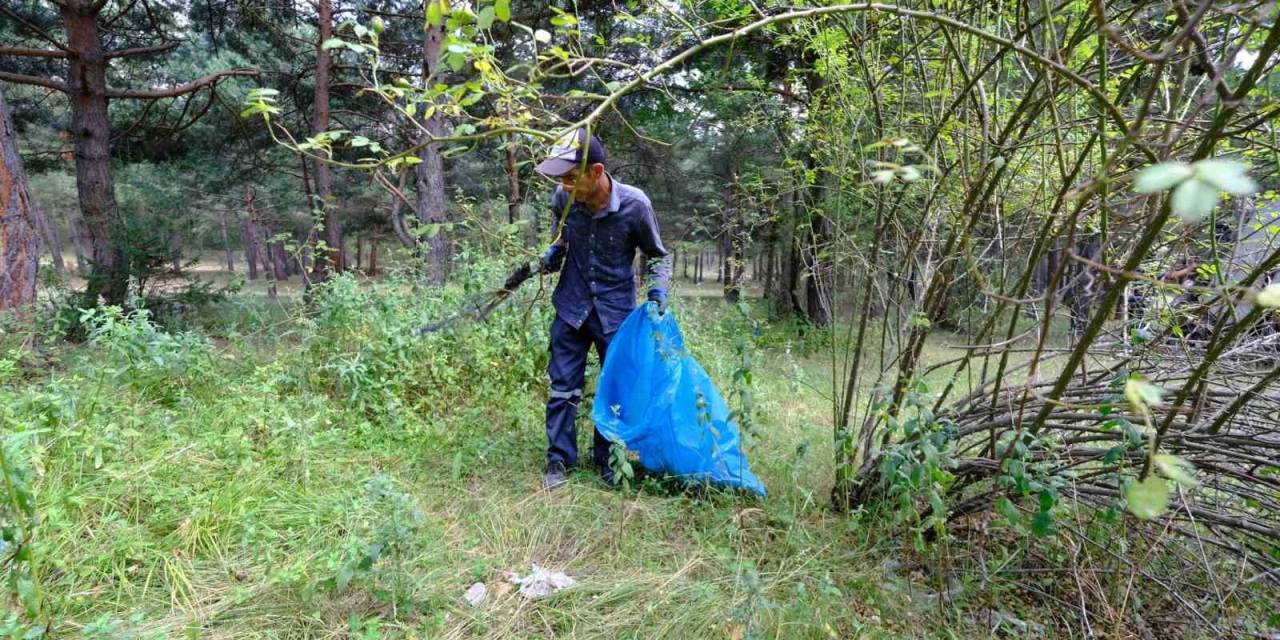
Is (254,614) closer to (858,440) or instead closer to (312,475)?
(312,475)

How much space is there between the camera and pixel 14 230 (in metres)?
4.41

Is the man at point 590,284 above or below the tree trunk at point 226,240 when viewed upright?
below

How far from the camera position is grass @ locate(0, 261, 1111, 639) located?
1.86m

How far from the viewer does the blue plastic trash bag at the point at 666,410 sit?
2.63 m

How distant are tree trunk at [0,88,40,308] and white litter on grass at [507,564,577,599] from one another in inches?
195

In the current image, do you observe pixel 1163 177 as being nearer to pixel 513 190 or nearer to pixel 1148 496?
pixel 1148 496

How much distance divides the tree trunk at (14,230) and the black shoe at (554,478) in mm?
4569

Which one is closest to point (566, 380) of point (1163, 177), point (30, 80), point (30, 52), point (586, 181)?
point (586, 181)

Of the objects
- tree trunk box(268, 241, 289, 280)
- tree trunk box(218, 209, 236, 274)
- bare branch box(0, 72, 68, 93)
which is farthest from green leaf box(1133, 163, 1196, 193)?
tree trunk box(268, 241, 289, 280)

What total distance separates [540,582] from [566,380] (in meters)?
1.08

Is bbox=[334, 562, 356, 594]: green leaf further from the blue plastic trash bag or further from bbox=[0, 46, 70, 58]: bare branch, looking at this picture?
bbox=[0, 46, 70, 58]: bare branch

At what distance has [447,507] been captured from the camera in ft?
8.66

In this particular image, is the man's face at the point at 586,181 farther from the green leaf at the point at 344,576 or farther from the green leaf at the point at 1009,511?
the green leaf at the point at 1009,511

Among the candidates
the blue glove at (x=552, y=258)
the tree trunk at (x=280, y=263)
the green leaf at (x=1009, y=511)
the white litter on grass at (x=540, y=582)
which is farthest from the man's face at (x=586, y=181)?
the tree trunk at (x=280, y=263)
